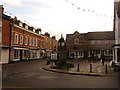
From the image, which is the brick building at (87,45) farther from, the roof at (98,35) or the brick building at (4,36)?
the brick building at (4,36)

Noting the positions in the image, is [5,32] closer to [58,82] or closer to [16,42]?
[16,42]

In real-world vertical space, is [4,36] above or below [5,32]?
below

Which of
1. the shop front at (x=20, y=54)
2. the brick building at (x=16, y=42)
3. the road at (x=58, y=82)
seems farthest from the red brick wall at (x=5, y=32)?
the road at (x=58, y=82)

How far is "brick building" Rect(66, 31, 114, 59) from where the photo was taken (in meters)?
42.2

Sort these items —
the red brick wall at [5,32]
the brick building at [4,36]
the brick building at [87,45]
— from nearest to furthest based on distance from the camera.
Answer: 1. the brick building at [4,36]
2. the red brick wall at [5,32]
3. the brick building at [87,45]

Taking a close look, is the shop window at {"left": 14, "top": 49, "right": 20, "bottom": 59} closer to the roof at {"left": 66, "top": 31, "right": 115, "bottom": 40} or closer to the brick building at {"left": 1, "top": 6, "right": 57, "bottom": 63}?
the brick building at {"left": 1, "top": 6, "right": 57, "bottom": 63}

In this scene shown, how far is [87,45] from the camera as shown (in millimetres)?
42531

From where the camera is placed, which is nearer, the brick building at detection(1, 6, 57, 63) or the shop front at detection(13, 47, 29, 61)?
the brick building at detection(1, 6, 57, 63)

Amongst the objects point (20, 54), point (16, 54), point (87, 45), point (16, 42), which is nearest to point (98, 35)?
point (87, 45)

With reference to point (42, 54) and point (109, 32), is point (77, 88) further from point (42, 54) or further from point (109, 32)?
point (109, 32)

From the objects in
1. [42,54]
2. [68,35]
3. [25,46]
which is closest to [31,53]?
[25,46]

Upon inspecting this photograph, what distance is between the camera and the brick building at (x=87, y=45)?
4216cm

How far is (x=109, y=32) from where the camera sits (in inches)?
1750

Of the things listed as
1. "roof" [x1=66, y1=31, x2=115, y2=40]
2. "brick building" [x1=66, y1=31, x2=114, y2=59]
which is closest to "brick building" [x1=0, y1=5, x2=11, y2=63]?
"brick building" [x1=66, y1=31, x2=114, y2=59]
